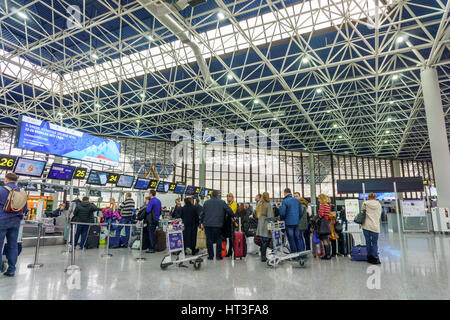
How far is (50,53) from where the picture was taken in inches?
680

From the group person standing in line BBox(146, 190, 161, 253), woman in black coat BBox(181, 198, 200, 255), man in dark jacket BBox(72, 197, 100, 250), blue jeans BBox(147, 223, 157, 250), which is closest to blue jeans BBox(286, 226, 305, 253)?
woman in black coat BBox(181, 198, 200, 255)

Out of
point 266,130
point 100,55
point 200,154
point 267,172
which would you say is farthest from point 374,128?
point 100,55

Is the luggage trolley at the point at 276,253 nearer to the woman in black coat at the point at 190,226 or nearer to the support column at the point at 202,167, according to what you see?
the woman in black coat at the point at 190,226

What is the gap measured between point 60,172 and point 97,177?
2.00 m

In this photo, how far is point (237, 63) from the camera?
17.2 m

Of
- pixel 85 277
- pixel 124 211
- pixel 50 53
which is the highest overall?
pixel 50 53

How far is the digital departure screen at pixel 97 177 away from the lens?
11656 mm

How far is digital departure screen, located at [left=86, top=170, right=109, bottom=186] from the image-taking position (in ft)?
38.2

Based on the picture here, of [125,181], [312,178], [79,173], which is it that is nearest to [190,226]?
[79,173]

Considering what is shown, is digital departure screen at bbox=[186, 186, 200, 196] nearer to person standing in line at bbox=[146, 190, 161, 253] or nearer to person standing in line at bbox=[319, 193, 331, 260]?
person standing in line at bbox=[146, 190, 161, 253]

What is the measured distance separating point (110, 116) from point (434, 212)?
23.7 metres

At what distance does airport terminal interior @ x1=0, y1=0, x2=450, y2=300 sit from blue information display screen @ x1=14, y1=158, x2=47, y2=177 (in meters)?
0.05
